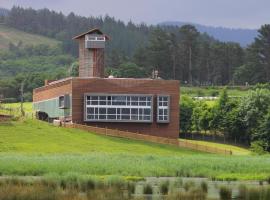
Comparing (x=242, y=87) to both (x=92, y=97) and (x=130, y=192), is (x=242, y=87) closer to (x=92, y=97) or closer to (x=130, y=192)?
(x=92, y=97)

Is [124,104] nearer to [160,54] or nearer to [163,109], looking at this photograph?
[163,109]

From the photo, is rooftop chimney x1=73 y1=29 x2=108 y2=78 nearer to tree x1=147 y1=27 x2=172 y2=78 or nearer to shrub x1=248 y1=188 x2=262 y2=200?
shrub x1=248 y1=188 x2=262 y2=200

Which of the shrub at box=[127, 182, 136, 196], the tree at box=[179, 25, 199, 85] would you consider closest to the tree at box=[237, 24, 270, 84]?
the tree at box=[179, 25, 199, 85]

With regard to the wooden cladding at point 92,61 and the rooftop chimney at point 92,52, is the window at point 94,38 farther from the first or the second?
the wooden cladding at point 92,61

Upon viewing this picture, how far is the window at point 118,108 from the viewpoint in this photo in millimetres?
95125

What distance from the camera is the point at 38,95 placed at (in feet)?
389

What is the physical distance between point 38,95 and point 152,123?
2776cm

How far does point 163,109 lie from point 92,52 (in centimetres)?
1443

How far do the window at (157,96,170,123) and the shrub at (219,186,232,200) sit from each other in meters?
55.4

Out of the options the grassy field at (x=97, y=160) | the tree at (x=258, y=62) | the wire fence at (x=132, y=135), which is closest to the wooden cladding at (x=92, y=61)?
the wire fence at (x=132, y=135)

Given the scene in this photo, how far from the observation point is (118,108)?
95438 mm

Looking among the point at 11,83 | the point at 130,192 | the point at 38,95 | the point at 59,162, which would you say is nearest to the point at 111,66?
the point at 11,83

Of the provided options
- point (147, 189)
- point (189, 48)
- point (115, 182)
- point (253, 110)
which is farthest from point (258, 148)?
point (189, 48)

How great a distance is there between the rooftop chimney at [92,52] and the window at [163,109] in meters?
12.1
